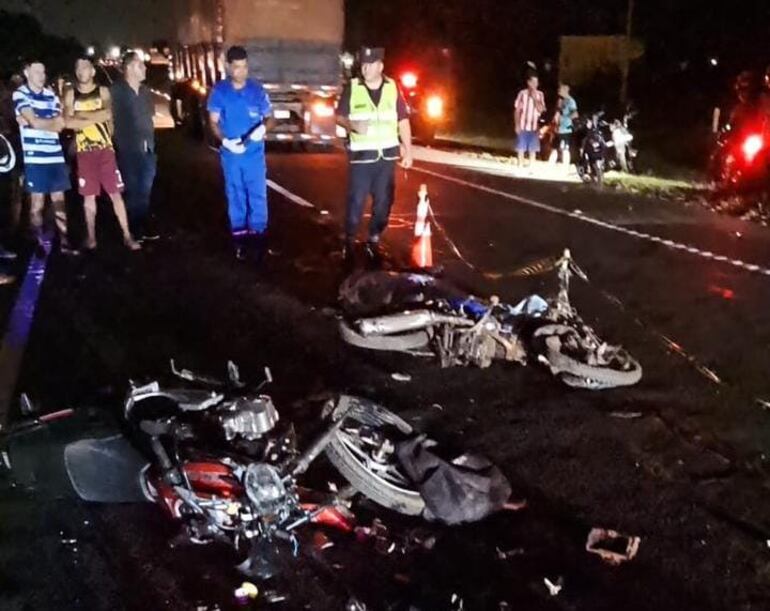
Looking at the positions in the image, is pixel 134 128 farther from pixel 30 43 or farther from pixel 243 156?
pixel 30 43

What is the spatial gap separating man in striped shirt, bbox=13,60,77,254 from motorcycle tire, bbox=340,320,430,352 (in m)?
4.35

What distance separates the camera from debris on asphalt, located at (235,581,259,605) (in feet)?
13.1

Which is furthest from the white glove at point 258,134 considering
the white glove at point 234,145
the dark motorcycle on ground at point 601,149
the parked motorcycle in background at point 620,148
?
the parked motorcycle in background at point 620,148

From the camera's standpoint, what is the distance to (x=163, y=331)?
294 inches

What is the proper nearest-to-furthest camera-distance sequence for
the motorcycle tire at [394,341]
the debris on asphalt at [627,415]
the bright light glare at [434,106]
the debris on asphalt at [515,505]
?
the debris on asphalt at [515,505]
the debris on asphalt at [627,415]
the motorcycle tire at [394,341]
the bright light glare at [434,106]

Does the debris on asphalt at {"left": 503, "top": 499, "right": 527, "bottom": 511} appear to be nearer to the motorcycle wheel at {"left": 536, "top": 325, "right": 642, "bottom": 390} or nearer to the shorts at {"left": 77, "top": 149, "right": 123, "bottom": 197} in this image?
the motorcycle wheel at {"left": 536, "top": 325, "right": 642, "bottom": 390}

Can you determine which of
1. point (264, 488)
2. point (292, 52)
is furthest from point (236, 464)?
point (292, 52)

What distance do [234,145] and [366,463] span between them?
523 centimetres

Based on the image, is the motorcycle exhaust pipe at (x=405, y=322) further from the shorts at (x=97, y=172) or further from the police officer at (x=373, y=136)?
the shorts at (x=97, y=172)

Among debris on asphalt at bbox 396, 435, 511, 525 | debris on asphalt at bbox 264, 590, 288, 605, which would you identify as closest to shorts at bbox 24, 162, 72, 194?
debris on asphalt at bbox 396, 435, 511, 525

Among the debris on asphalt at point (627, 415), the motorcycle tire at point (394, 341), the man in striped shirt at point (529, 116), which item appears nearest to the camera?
the debris on asphalt at point (627, 415)

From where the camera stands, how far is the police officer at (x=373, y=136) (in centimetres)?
912

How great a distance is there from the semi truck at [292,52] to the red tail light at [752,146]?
8.64 metres

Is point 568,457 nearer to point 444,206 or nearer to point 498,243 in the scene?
point 498,243
